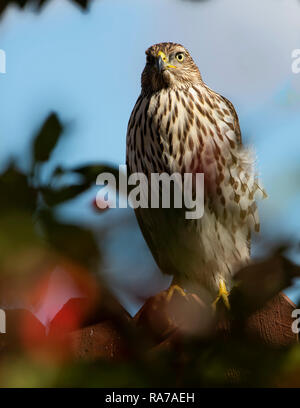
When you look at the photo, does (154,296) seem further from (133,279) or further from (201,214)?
(201,214)

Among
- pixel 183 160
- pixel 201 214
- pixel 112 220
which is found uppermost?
pixel 112 220

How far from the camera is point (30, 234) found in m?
0.49

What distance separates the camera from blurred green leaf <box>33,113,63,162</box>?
62 cm

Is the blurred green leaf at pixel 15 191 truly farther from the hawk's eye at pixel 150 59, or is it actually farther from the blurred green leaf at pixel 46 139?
the hawk's eye at pixel 150 59

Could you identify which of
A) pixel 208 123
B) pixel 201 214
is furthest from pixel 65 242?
pixel 208 123

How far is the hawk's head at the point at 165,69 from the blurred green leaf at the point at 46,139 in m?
3.36

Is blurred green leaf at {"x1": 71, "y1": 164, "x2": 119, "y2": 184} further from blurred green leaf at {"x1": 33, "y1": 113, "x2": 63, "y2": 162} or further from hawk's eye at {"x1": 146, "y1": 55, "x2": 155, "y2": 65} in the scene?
hawk's eye at {"x1": 146, "y1": 55, "x2": 155, "y2": 65}

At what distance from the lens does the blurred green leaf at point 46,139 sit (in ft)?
2.04

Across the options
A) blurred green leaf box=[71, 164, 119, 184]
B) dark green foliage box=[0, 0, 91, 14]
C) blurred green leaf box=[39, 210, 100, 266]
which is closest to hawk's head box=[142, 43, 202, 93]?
dark green foliage box=[0, 0, 91, 14]

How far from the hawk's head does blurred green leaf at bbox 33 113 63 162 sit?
11.0 ft

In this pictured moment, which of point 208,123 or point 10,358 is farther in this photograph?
point 208,123

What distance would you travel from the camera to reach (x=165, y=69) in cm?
395

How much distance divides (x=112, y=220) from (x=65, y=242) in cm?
8
